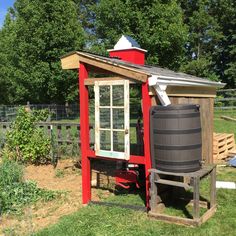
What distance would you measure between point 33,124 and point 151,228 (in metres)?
5.26

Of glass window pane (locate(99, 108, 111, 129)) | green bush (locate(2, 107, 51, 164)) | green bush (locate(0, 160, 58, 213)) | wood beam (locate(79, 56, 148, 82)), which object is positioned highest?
wood beam (locate(79, 56, 148, 82))

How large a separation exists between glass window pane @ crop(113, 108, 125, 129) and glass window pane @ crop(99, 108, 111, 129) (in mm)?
123

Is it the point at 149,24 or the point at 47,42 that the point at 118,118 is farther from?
the point at 47,42

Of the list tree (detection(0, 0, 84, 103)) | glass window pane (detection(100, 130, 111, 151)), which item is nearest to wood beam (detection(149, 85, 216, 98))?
glass window pane (detection(100, 130, 111, 151))

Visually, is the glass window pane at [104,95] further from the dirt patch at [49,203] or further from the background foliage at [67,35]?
the background foliage at [67,35]

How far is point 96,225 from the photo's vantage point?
5.13 metres

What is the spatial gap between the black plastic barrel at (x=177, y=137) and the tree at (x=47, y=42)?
17.2m

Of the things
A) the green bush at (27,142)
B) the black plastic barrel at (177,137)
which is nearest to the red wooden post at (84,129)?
the black plastic barrel at (177,137)

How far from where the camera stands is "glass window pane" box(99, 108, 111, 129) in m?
5.86

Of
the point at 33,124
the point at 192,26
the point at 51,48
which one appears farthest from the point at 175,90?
the point at 192,26

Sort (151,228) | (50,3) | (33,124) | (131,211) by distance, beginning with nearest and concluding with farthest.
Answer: (151,228) < (131,211) < (33,124) < (50,3)

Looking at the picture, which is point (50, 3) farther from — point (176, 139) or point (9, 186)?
point (176, 139)

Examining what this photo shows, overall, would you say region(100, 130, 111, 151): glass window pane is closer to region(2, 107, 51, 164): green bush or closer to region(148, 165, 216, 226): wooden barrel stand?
region(148, 165, 216, 226): wooden barrel stand

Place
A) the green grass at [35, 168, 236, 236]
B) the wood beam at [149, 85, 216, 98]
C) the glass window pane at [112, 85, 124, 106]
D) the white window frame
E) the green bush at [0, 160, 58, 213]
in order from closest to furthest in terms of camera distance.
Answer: the green grass at [35, 168, 236, 236] → the white window frame → the glass window pane at [112, 85, 124, 106] → the green bush at [0, 160, 58, 213] → the wood beam at [149, 85, 216, 98]
